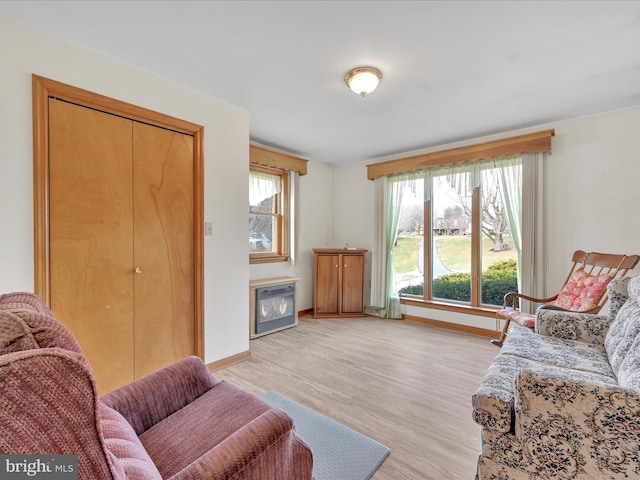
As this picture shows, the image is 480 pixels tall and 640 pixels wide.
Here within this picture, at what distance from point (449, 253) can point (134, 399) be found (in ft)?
12.8

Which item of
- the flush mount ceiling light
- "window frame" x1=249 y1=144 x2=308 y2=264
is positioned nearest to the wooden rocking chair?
the flush mount ceiling light

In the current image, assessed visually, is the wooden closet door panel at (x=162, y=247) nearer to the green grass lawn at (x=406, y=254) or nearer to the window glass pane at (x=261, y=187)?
the window glass pane at (x=261, y=187)

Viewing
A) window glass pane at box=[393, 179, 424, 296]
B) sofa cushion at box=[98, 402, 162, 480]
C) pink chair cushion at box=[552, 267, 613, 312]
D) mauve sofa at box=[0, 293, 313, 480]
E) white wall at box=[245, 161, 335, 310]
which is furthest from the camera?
white wall at box=[245, 161, 335, 310]

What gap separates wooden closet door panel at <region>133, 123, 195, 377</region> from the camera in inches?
87.5

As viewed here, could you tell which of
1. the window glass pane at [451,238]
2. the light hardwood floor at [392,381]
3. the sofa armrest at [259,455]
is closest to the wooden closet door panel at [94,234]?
the light hardwood floor at [392,381]

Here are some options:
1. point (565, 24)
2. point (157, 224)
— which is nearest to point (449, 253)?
point (565, 24)

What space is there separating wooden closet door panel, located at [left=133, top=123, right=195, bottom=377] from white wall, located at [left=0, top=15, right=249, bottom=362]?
0.56 ft

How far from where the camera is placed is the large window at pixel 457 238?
3598 mm

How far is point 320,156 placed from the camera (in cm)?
462

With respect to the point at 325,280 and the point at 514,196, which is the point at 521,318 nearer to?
the point at 514,196

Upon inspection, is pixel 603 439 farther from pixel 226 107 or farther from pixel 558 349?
pixel 226 107

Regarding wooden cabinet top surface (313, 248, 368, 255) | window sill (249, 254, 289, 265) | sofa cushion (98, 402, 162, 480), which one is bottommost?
sofa cushion (98, 402, 162, 480)

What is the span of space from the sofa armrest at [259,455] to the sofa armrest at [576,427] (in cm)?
95

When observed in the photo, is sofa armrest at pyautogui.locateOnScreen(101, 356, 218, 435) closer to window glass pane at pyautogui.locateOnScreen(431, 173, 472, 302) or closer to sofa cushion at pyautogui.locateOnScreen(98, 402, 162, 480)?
sofa cushion at pyautogui.locateOnScreen(98, 402, 162, 480)
